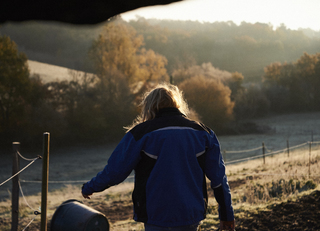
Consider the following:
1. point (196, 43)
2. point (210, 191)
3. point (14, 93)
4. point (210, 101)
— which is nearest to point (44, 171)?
point (210, 191)

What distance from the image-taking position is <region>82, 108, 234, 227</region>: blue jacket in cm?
235

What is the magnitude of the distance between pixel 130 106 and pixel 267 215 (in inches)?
1390

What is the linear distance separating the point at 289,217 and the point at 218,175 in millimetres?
3391

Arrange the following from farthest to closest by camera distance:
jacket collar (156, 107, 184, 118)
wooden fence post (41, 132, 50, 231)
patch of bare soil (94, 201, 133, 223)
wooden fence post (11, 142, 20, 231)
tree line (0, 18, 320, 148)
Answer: tree line (0, 18, 320, 148) → patch of bare soil (94, 201, 133, 223) → wooden fence post (11, 142, 20, 231) → wooden fence post (41, 132, 50, 231) → jacket collar (156, 107, 184, 118)

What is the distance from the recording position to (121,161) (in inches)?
93.9

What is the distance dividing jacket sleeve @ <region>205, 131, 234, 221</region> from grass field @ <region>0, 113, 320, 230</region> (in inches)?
115

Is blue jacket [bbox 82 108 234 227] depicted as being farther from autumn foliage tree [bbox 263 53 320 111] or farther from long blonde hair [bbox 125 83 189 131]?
autumn foliage tree [bbox 263 53 320 111]

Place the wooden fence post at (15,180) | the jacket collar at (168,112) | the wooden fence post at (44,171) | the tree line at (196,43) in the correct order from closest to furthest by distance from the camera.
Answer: the jacket collar at (168,112)
the wooden fence post at (44,171)
the wooden fence post at (15,180)
the tree line at (196,43)

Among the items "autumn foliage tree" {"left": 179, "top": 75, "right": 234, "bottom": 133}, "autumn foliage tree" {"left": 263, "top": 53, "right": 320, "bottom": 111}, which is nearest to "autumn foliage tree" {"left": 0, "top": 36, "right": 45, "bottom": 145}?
"autumn foliage tree" {"left": 179, "top": 75, "right": 234, "bottom": 133}

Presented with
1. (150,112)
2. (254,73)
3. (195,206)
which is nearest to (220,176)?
(195,206)

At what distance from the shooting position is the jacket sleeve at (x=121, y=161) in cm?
236

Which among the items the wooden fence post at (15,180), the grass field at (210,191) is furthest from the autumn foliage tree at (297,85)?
the wooden fence post at (15,180)

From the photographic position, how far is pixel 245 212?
5.92 metres

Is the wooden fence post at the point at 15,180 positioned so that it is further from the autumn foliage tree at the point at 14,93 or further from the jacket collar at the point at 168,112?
the autumn foliage tree at the point at 14,93
